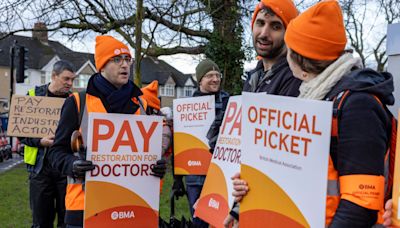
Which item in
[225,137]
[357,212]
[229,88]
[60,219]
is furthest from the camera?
[229,88]

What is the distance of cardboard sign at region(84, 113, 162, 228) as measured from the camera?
10.1 ft

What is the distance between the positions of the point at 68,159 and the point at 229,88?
9.49 meters

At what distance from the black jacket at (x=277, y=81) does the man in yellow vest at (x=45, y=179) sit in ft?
9.36

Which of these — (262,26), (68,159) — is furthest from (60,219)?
(262,26)

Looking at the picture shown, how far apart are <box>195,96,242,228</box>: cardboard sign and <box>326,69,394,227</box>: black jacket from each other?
1.14m

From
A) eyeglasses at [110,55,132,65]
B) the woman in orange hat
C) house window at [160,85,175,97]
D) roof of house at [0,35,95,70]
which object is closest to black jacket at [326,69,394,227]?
the woman in orange hat

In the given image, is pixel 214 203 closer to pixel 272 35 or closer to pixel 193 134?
pixel 272 35

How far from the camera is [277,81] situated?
→ 2.39 metres

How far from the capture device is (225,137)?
3.04 metres

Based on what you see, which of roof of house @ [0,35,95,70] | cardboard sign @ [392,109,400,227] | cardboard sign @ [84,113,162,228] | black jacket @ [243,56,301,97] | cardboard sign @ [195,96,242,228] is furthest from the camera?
roof of house @ [0,35,95,70]

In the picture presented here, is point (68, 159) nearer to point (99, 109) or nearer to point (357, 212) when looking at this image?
point (99, 109)

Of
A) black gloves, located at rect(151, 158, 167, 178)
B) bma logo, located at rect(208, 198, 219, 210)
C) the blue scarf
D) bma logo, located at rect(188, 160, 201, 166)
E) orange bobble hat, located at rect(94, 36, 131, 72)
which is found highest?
orange bobble hat, located at rect(94, 36, 131, 72)

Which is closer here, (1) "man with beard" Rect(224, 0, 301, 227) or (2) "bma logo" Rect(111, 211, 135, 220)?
(1) "man with beard" Rect(224, 0, 301, 227)

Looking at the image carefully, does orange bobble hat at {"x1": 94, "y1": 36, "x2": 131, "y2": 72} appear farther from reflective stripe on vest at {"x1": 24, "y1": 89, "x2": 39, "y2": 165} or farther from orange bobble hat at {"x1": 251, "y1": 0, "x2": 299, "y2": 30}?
reflective stripe on vest at {"x1": 24, "y1": 89, "x2": 39, "y2": 165}
